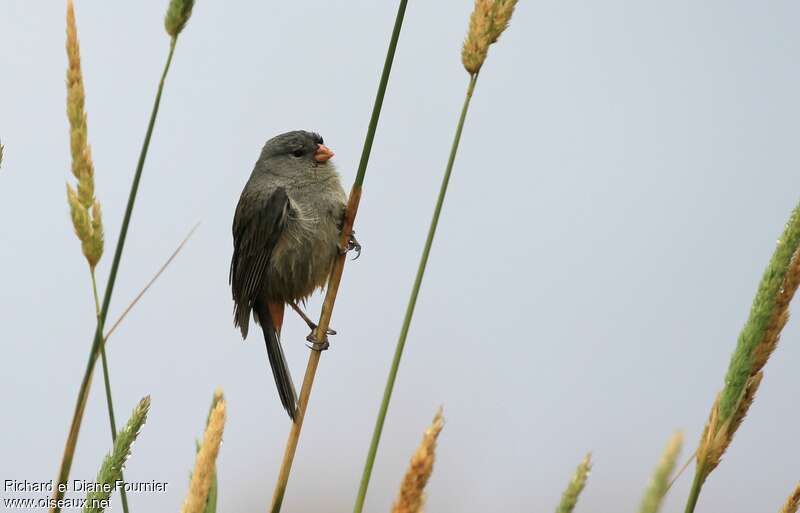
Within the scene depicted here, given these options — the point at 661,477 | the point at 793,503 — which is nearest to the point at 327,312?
the point at 793,503

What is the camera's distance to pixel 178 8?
1532mm

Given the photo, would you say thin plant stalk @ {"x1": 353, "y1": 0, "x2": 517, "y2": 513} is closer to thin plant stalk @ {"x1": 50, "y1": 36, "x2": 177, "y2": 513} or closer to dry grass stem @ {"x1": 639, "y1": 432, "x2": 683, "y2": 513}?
thin plant stalk @ {"x1": 50, "y1": 36, "x2": 177, "y2": 513}

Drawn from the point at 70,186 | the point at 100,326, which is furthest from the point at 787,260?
the point at 70,186

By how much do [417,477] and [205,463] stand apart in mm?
283

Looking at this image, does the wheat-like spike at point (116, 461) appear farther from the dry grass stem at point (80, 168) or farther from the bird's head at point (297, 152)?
the bird's head at point (297, 152)

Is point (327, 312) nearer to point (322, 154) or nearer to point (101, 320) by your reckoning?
point (101, 320)

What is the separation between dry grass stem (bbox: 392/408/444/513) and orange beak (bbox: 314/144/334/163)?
295 cm

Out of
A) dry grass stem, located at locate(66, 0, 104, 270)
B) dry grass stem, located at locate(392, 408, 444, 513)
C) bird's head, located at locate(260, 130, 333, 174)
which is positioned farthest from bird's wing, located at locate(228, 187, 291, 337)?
dry grass stem, located at locate(392, 408, 444, 513)

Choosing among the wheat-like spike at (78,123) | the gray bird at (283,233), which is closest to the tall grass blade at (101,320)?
the wheat-like spike at (78,123)

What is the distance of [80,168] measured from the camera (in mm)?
1538

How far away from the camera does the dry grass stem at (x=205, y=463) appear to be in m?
1.09

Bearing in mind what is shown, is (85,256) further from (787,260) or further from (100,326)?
(787,260)

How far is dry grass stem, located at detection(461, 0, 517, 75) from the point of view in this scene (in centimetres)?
177

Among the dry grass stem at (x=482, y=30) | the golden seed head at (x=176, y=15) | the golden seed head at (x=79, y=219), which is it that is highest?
the dry grass stem at (x=482, y=30)
